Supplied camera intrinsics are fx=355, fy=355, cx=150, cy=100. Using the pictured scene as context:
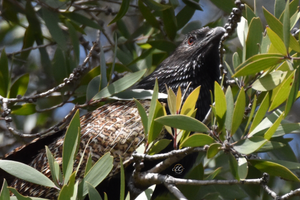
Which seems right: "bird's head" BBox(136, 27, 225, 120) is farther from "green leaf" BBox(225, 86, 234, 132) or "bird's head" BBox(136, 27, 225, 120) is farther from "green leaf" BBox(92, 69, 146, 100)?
"green leaf" BBox(225, 86, 234, 132)

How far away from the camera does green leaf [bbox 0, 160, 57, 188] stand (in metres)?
1.63

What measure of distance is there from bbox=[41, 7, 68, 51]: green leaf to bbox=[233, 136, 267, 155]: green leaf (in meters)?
1.94

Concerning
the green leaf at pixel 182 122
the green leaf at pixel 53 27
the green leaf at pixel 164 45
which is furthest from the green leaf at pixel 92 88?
the green leaf at pixel 182 122

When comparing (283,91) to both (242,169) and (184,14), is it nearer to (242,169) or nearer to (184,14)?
(242,169)

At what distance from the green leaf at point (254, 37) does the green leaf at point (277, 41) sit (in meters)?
0.23

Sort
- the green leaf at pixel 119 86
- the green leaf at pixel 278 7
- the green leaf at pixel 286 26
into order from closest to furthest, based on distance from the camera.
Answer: the green leaf at pixel 286 26
the green leaf at pixel 278 7
the green leaf at pixel 119 86

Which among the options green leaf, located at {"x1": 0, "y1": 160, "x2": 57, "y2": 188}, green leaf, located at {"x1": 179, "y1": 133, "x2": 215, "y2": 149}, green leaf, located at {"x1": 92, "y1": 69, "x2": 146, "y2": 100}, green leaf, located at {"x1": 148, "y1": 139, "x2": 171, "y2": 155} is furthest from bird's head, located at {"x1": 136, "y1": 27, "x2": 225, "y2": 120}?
green leaf, located at {"x1": 0, "y1": 160, "x2": 57, "y2": 188}

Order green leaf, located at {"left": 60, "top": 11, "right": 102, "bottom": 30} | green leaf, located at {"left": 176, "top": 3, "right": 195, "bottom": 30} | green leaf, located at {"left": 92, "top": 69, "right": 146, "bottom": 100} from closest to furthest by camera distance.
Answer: green leaf, located at {"left": 92, "top": 69, "right": 146, "bottom": 100} < green leaf, located at {"left": 60, "top": 11, "right": 102, "bottom": 30} < green leaf, located at {"left": 176, "top": 3, "right": 195, "bottom": 30}

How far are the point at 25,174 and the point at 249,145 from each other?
1019 millimetres

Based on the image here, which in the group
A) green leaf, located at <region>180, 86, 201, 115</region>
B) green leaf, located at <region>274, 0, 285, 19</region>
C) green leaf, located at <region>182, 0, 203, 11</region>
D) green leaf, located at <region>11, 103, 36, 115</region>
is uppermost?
green leaf, located at <region>274, 0, 285, 19</region>

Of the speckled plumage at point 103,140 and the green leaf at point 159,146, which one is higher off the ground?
the green leaf at point 159,146

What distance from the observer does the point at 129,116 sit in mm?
2666

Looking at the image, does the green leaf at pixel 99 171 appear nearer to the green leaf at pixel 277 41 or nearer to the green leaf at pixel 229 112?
the green leaf at pixel 229 112

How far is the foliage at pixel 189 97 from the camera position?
1564mm
